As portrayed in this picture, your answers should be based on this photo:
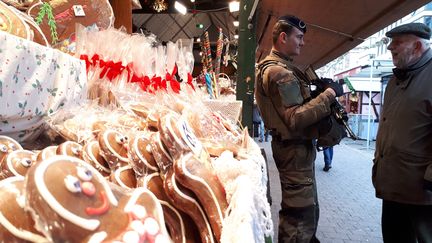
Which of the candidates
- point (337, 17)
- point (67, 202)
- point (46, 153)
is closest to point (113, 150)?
point (46, 153)

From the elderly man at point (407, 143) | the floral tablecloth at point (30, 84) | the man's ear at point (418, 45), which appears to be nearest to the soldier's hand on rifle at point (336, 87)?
the elderly man at point (407, 143)

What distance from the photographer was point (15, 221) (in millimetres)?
320

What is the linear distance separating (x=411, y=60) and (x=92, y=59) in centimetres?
170

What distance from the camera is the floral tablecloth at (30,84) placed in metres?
0.61

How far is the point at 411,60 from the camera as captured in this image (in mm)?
1877

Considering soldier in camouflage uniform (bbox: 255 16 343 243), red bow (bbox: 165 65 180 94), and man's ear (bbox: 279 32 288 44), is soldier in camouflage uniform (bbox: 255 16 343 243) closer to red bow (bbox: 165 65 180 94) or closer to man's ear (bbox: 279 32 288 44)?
man's ear (bbox: 279 32 288 44)

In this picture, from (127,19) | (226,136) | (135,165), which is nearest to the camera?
(135,165)

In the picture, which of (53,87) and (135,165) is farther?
(53,87)

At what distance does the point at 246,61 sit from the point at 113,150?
168 cm

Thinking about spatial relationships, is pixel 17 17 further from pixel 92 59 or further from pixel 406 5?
pixel 406 5

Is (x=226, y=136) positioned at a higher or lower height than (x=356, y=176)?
higher

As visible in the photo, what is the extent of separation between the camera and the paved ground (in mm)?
2913

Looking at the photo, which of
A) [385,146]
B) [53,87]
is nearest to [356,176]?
[385,146]

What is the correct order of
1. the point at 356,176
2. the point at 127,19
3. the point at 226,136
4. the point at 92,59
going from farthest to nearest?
the point at 356,176, the point at 127,19, the point at 92,59, the point at 226,136
